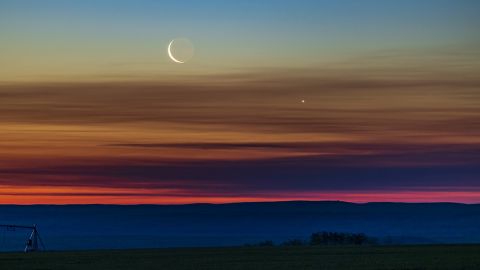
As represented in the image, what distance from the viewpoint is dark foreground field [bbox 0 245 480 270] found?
66.6m

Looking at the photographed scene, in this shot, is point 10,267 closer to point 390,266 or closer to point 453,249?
point 390,266

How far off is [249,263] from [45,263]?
12.7m

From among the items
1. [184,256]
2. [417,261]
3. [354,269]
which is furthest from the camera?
[184,256]

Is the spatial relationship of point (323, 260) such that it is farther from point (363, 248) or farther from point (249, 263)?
point (363, 248)

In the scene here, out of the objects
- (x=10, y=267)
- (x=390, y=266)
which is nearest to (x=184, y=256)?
(x=10, y=267)

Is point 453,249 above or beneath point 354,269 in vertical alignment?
above

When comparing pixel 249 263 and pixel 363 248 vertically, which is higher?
pixel 363 248

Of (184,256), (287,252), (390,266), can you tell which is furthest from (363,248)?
(390,266)

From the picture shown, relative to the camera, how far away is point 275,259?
244 ft

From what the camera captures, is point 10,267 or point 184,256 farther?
point 184,256

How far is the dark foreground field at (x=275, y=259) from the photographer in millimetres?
66562

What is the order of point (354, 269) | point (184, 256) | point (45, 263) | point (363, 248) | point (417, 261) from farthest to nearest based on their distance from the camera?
Answer: point (363, 248), point (184, 256), point (45, 263), point (417, 261), point (354, 269)

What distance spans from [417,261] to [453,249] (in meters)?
14.7

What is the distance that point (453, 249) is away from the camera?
82562mm
